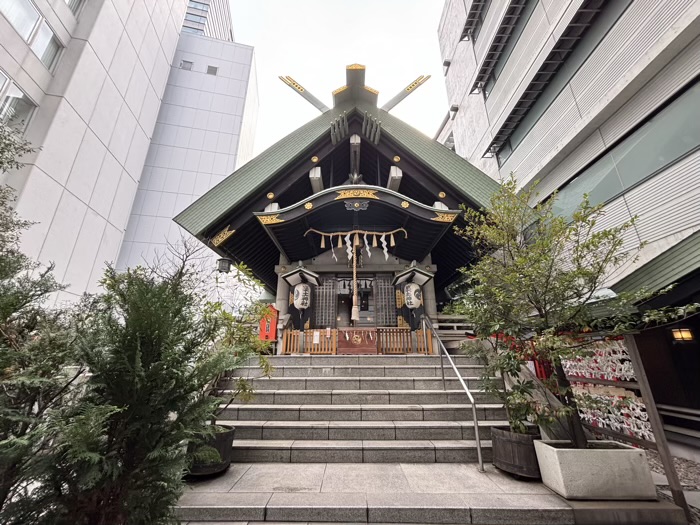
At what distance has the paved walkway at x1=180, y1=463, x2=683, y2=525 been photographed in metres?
2.70

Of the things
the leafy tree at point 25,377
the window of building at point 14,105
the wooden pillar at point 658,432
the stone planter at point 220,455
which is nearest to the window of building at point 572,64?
the wooden pillar at point 658,432

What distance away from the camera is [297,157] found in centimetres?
929

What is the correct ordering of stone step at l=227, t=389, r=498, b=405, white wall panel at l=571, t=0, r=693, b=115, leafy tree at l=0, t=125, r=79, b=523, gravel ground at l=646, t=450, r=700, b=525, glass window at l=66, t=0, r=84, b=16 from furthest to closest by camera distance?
1. glass window at l=66, t=0, r=84, b=16
2. white wall panel at l=571, t=0, r=693, b=115
3. stone step at l=227, t=389, r=498, b=405
4. gravel ground at l=646, t=450, r=700, b=525
5. leafy tree at l=0, t=125, r=79, b=523

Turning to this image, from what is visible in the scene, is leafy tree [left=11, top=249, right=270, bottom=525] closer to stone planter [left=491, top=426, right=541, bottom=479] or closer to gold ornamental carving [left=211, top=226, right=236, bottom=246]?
stone planter [left=491, top=426, right=541, bottom=479]

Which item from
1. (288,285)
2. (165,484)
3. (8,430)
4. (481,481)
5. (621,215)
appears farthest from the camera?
(288,285)

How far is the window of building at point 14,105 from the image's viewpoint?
855 centimetres

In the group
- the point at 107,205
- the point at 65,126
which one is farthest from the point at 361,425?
the point at 107,205

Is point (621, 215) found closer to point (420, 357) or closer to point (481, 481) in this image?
point (420, 357)

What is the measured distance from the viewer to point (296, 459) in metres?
3.76

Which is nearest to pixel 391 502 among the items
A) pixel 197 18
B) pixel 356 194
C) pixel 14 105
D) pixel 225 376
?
pixel 225 376

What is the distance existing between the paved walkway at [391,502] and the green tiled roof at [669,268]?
8.73 ft

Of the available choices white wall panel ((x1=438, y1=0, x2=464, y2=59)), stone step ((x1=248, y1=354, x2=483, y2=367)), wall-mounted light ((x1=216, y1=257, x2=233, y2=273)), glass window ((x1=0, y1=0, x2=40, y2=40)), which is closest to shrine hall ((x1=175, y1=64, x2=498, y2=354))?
wall-mounted light ((x1=216, y1=257, x2=233, y2=273))

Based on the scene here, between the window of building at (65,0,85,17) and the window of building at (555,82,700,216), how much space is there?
20.0 m

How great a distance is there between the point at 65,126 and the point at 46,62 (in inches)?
91.1
